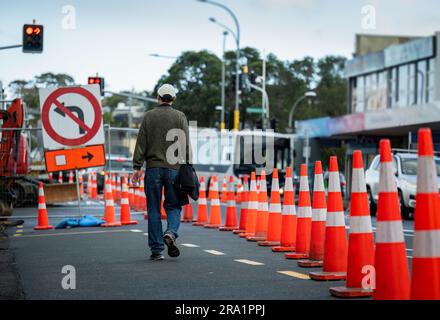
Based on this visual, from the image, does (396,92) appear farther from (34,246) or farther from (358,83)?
(34,246)

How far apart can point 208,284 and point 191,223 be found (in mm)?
11160

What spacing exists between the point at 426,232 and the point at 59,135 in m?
12.4

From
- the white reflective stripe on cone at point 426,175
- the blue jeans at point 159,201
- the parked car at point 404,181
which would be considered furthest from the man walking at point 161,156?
the parked car at point 404,181

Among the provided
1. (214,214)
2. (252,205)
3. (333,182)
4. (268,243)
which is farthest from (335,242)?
(214,214)

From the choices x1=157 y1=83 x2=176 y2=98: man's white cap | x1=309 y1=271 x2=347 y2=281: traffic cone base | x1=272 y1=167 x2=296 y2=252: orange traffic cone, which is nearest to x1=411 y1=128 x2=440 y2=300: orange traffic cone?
x1=309 y1=271 x2=347 y2=281: traffic cone base

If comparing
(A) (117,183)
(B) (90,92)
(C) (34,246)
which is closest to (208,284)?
(C) (34,246)

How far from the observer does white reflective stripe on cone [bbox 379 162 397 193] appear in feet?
21.7

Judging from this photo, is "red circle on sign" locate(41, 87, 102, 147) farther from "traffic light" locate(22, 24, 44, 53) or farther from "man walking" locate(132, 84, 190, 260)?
"traffic light" locate(22, 24, 44, 53)

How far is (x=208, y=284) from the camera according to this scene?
323 inches

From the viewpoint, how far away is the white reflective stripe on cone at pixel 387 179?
6.62m

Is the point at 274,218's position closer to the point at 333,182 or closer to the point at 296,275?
the point at 296,275

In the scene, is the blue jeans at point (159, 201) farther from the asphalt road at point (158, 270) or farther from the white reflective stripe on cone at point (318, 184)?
the white reflective stripe on cone at point (318, 184)

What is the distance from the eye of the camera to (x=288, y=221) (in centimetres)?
1182

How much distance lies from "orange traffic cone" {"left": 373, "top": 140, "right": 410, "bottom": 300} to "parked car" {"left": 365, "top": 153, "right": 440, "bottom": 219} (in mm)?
16673
